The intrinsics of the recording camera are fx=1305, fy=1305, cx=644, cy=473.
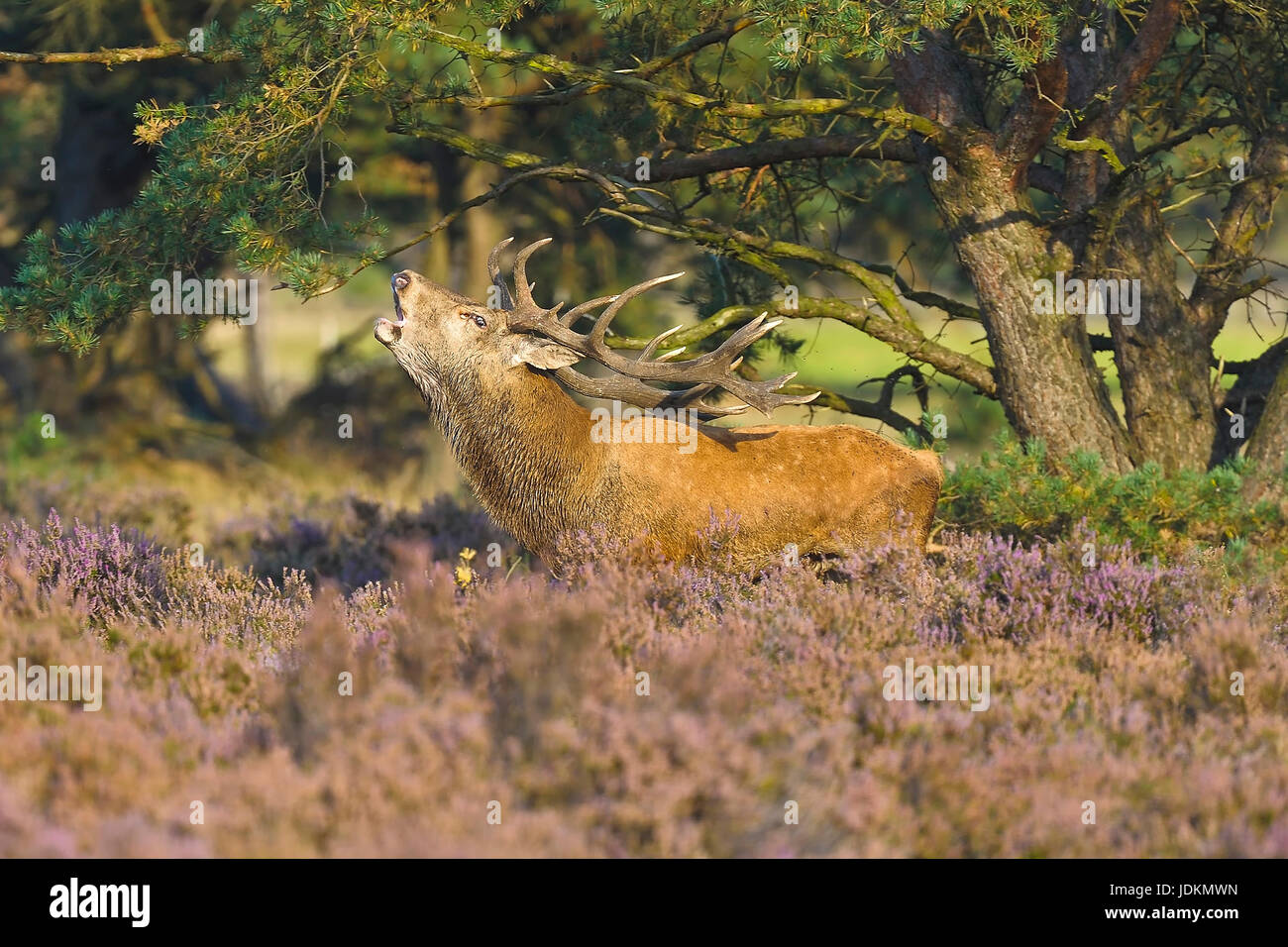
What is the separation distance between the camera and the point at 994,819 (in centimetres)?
398

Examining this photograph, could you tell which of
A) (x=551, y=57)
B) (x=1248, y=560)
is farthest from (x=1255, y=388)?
(x=551, y=57)

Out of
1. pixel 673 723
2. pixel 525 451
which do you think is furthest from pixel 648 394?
pixel 673 723

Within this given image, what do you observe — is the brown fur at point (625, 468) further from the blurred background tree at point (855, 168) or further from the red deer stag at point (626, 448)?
the blurred background tree at point (855, 168)

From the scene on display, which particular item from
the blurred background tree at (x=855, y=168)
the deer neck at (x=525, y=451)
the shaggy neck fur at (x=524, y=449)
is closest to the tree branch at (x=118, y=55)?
the blurred background tree at (x=855, y=168)

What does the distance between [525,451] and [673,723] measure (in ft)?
10.1

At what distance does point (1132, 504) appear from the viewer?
6.93 meters

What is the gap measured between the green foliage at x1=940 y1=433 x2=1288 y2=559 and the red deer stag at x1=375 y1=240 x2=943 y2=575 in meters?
0.68

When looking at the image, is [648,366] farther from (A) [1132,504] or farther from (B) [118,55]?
(B) [118,55]

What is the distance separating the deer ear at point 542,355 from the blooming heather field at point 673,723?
1.21m

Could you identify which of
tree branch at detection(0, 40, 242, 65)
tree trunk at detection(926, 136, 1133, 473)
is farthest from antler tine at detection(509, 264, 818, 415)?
tree branch at detection(0, 40, 242, 65)

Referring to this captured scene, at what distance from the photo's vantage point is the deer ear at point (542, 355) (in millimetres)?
6879

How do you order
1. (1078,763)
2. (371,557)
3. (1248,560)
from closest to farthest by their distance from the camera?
(1078,763), (1248,560), (371,557)

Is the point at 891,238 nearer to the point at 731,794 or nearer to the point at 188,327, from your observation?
the point at 188,327
